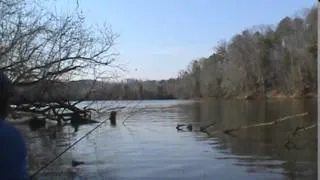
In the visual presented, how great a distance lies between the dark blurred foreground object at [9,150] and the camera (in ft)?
8.73

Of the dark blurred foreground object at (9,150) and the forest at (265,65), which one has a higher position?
the forest at (265,65)

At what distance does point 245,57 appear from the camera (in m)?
116

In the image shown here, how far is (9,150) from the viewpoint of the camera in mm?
2686

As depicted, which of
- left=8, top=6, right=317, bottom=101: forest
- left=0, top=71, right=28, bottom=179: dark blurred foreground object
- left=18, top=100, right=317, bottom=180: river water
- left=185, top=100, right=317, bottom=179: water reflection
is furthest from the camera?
left=8, top=6, right=317, bottom=101: forest

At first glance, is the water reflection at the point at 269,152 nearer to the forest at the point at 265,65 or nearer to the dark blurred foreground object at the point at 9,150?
the dark blurred foreground object at the point at 9,150

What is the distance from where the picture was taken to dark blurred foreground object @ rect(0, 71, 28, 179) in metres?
2.66

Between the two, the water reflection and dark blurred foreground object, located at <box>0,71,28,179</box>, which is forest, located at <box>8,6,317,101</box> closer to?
the water reflection

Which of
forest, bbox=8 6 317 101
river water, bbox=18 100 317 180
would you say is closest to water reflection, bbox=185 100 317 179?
river water, bbox=18 100 317 180

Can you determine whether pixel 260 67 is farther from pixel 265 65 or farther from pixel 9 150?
pixel 9 150

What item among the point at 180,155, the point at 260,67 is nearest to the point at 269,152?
the point at 180,155

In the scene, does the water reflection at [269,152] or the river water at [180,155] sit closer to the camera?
the river water at [180,155]

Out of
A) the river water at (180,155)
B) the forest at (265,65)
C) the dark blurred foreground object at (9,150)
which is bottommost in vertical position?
the river water at (180,155)

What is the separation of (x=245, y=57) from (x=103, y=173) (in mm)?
101116

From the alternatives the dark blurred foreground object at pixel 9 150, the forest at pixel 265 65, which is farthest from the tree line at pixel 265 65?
the dark blurred foreground object at pixel 9 150
